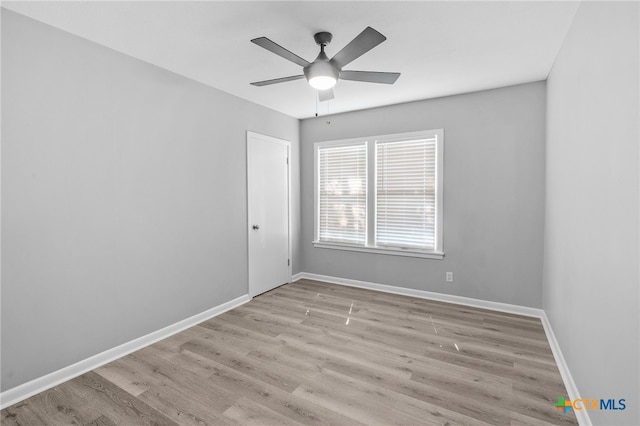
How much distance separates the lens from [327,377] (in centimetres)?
240

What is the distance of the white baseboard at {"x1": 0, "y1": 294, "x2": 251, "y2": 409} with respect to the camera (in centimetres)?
215

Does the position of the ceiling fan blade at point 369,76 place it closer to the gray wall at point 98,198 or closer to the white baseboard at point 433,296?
the gray wall at point 98,198

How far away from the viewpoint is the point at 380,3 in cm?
205

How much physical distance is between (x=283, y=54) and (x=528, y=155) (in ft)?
9.69

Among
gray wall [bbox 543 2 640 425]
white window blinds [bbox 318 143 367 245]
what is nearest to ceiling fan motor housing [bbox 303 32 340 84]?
gray wall [bbox 543 2 640 425]

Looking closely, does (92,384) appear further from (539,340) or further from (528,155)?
(528,155)

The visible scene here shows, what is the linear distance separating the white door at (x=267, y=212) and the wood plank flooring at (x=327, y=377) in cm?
89

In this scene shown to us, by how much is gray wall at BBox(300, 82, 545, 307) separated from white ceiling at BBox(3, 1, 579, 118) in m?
0.43

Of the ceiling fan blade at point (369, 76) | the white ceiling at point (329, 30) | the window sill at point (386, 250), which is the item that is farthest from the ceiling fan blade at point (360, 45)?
the window sill at point (386, 250)

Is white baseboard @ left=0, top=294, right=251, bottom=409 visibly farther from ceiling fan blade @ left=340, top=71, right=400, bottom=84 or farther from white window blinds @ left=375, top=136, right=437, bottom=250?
ceiling fan blade @ left=340, top=71, right=400, bottom=84

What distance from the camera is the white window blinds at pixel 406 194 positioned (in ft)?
13.5

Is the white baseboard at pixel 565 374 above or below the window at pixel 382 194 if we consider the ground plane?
below

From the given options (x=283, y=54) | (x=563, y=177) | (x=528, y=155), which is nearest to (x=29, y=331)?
(x=283, y=54)

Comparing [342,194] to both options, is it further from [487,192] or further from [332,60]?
[332,60]
